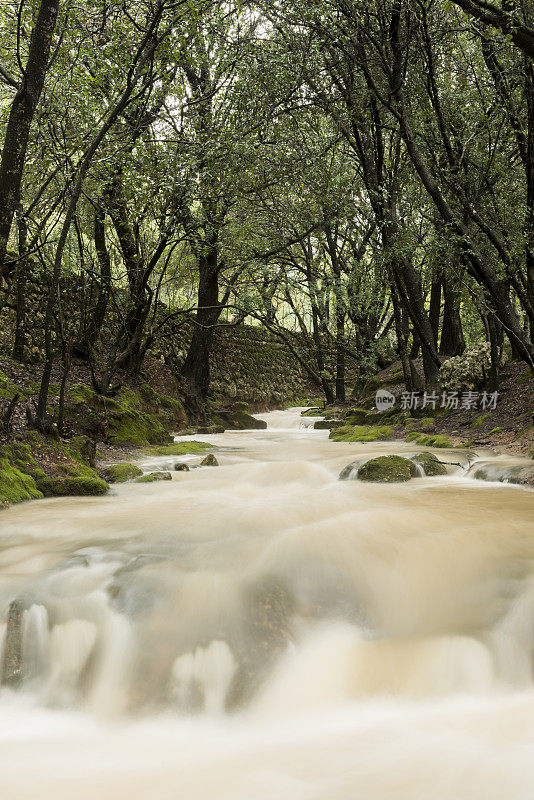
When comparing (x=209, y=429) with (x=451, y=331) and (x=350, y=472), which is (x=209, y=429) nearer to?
(x=350, y=472)

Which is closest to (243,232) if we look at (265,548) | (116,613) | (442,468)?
→ (442,468)

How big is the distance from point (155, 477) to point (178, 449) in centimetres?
285

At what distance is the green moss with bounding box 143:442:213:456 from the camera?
8.65 m

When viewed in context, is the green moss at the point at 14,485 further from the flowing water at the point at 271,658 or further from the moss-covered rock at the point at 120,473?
the moss-covered rock at the point at 120,473

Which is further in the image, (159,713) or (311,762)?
(159,713)

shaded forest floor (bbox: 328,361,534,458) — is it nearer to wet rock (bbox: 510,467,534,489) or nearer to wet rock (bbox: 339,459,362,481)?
wet rock (bbox: 510,467,534,489)

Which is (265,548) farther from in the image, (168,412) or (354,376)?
(354,376)

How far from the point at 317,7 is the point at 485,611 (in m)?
9.32

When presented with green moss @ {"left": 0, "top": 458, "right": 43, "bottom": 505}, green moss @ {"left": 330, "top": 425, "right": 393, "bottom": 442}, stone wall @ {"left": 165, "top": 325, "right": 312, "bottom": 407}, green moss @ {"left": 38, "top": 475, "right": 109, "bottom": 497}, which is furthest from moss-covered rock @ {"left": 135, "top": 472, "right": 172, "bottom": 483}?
stone wall @ {"left": 165, "top": 325, "right": 312, "bottom": 407}

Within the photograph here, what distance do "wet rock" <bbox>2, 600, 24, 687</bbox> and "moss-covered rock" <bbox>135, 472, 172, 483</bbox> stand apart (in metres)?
3.52

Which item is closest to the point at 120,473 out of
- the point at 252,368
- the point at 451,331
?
the point at 451,331

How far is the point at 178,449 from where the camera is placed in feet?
30.2

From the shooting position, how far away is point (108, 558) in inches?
132

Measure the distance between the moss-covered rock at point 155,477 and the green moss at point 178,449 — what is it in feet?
6.76
